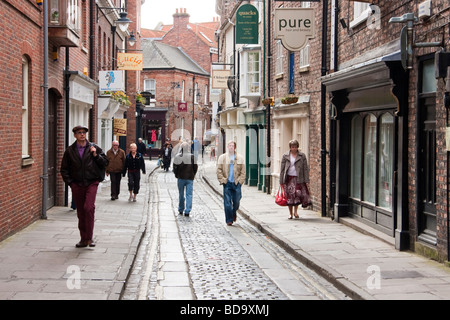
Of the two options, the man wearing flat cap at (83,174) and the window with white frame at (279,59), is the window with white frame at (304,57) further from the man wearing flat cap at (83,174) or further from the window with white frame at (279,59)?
the man wearing flat cap at (83,174)

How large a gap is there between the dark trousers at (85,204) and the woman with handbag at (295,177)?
18.4 ft

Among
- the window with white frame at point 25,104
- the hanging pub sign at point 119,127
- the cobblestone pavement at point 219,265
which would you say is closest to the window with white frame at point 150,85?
the hanging pub sign at point 119,127

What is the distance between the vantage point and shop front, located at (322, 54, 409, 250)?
1035 cm

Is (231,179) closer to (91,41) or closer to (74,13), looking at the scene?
(74,13)

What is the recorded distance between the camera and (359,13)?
12.9 meters

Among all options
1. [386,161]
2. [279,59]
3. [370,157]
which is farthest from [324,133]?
[279,59]

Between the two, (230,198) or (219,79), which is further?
(219,79)

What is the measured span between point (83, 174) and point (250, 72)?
16.1 metres

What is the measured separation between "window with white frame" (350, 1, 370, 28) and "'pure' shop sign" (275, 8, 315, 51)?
153 centimetres

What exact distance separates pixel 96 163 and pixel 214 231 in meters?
3.85

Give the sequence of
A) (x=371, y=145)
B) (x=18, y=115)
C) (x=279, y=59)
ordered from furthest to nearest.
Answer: (x=279, y=59)
(x=371, y=145)
(x=18, y=115)

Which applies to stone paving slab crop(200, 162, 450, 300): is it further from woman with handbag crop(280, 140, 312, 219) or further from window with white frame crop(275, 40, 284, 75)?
window with white frame crop(275, 40, 284, 75)

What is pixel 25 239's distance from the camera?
35.0ft

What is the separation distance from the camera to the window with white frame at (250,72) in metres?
25.1
